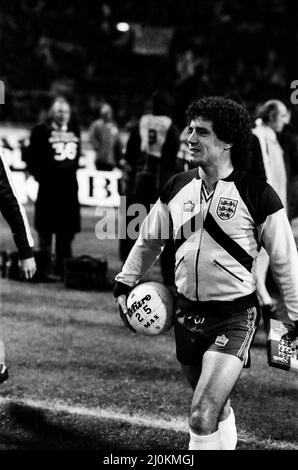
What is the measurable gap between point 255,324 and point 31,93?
25.0m

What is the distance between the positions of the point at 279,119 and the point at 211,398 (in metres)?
4.82

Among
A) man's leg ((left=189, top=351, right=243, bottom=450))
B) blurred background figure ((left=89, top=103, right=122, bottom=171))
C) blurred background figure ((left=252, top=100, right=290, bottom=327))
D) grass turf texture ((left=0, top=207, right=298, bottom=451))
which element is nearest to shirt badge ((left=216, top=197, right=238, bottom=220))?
man's leg ((left=189, top=351, right=243, bottom=450))

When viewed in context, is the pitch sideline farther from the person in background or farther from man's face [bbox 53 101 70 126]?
man's face [bbox 53 101 70 126]

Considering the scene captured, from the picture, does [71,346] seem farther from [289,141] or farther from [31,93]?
[31,93]

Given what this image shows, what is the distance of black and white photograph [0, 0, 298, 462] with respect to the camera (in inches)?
157

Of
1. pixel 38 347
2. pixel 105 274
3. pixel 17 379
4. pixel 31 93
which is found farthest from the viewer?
pixel 31 93

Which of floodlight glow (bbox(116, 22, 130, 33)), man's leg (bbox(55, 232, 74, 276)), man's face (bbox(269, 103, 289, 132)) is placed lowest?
man's leg (bbox(55, 232, 74, 276))

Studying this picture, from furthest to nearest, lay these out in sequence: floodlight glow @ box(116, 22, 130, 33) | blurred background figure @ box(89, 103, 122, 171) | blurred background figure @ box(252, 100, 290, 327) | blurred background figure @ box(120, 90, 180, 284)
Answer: floodlight glow @ box(116, 22, 130, 33) → blurred background figure @ box(89, 103, 122, 171) → blurred background figure @ box(120, 90, 180, 284) → blurred background figure @ box(252, 100, 290, 327)

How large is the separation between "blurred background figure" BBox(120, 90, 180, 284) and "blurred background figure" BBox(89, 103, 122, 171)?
5116mm

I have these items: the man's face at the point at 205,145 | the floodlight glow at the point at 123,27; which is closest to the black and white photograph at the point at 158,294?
the man's face at the point at 205,145

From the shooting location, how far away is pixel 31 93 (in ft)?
92.0

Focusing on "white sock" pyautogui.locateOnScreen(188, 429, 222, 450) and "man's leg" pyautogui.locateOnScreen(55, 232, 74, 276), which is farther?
"man's leg" pyautogui.locateOnScreen(55, 232, 74, 276)
